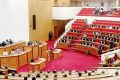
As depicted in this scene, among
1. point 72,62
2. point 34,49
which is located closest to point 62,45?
point 34,49

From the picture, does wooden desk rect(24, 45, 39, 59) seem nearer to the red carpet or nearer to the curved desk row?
the curved desk row

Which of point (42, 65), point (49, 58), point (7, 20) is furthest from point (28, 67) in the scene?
point (7, 20)

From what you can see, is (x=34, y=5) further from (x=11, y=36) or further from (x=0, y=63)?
(x=0, y=63)

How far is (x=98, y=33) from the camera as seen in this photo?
16.0 meters

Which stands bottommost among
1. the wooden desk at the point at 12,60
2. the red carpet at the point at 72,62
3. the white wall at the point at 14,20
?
the red carpet at the point at 72,62

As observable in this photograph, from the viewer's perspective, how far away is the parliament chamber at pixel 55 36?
1222cm

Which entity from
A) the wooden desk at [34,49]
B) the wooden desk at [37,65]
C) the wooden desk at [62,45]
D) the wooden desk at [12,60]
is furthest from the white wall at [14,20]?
the wooden desk at [37,65]

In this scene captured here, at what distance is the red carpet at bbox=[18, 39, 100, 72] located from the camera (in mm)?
12073

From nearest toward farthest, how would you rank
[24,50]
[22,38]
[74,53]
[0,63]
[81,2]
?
[0,63] → [24,50] → [74,53] → [22,38] → [81,2]

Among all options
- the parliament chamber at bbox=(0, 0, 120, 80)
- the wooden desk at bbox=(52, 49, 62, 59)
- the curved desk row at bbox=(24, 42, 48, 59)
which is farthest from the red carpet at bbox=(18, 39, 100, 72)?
the curved desk row at bbox=(24, 42, 48, 59)

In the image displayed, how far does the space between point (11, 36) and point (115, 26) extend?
7290mm

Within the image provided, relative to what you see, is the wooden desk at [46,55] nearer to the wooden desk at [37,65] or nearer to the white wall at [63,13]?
the wooden desk at [37,65]

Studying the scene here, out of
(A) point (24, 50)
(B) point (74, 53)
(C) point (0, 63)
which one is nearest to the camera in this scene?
(C) point (0, 63)

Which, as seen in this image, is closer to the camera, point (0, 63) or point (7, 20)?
point (0, 63)
